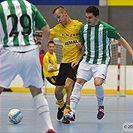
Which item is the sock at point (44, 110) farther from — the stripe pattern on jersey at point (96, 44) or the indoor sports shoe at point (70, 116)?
the stripe pattern on jersey at point (96, 44)

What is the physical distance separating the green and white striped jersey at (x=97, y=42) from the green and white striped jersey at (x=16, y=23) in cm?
218

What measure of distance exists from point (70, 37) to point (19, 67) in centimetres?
238

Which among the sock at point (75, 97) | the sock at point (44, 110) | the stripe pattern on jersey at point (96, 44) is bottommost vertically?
the sock at point (75, 97)

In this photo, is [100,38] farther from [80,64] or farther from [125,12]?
[125,12]

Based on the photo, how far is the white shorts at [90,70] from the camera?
7.65 meters

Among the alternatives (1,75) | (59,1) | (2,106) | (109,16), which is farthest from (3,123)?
(59,1)

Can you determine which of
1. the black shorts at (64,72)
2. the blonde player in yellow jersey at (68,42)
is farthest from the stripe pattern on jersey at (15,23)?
the black shorts at (64,72)

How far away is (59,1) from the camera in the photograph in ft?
65.4

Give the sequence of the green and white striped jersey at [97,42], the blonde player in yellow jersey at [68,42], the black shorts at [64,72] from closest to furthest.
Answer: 1. the green and white striped jersey at [97,42]
2. the blonde player in yellow jersey at [68,42]
3. the black shorts at [64,72]

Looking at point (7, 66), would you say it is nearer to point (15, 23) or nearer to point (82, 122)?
point (15, 23)

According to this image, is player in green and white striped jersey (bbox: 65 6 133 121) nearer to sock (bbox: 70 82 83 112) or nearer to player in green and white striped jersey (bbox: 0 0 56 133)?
sock (bbox: 70 82 83 112)

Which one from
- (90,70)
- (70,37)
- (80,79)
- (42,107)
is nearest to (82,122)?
(80,79)

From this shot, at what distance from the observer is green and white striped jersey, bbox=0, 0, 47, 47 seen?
561cm

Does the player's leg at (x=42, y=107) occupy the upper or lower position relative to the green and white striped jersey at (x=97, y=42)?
lower
